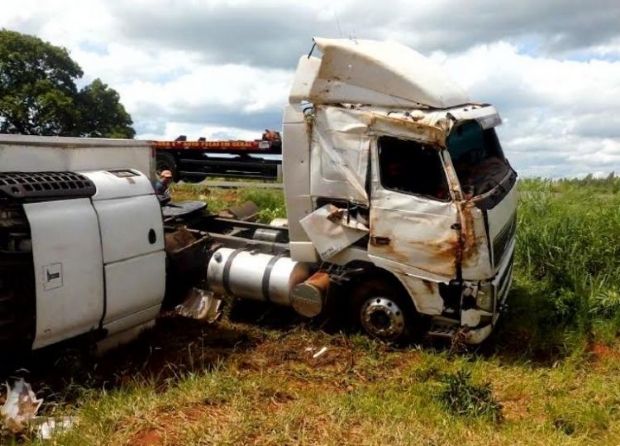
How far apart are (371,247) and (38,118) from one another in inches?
1020

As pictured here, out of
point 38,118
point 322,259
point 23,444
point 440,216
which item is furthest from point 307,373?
point 38,118

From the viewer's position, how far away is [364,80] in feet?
20.9

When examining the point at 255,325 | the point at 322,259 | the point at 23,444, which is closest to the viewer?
the point at 23,444

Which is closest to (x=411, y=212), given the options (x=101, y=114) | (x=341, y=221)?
(x=341, y=221)

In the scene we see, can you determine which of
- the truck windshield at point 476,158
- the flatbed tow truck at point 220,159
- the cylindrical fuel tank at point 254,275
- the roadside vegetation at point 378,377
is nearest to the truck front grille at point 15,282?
the roadside vegetation at point 378,377

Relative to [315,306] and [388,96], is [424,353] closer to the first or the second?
[315,306]

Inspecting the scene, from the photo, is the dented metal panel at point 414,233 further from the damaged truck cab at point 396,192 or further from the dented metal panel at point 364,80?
the dented metal panel at point 364,80

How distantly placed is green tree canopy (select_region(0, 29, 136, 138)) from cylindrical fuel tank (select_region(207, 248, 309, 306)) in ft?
76.3

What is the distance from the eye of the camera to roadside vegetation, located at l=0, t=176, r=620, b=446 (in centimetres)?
427

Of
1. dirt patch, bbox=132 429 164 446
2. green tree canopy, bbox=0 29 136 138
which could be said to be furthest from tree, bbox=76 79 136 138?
dirt patch, bbox=132 429 164 446

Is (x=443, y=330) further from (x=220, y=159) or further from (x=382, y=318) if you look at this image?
(x=220, y=159)

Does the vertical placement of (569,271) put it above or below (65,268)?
below

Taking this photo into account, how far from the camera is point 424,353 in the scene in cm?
622

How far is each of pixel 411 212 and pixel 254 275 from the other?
199cm
